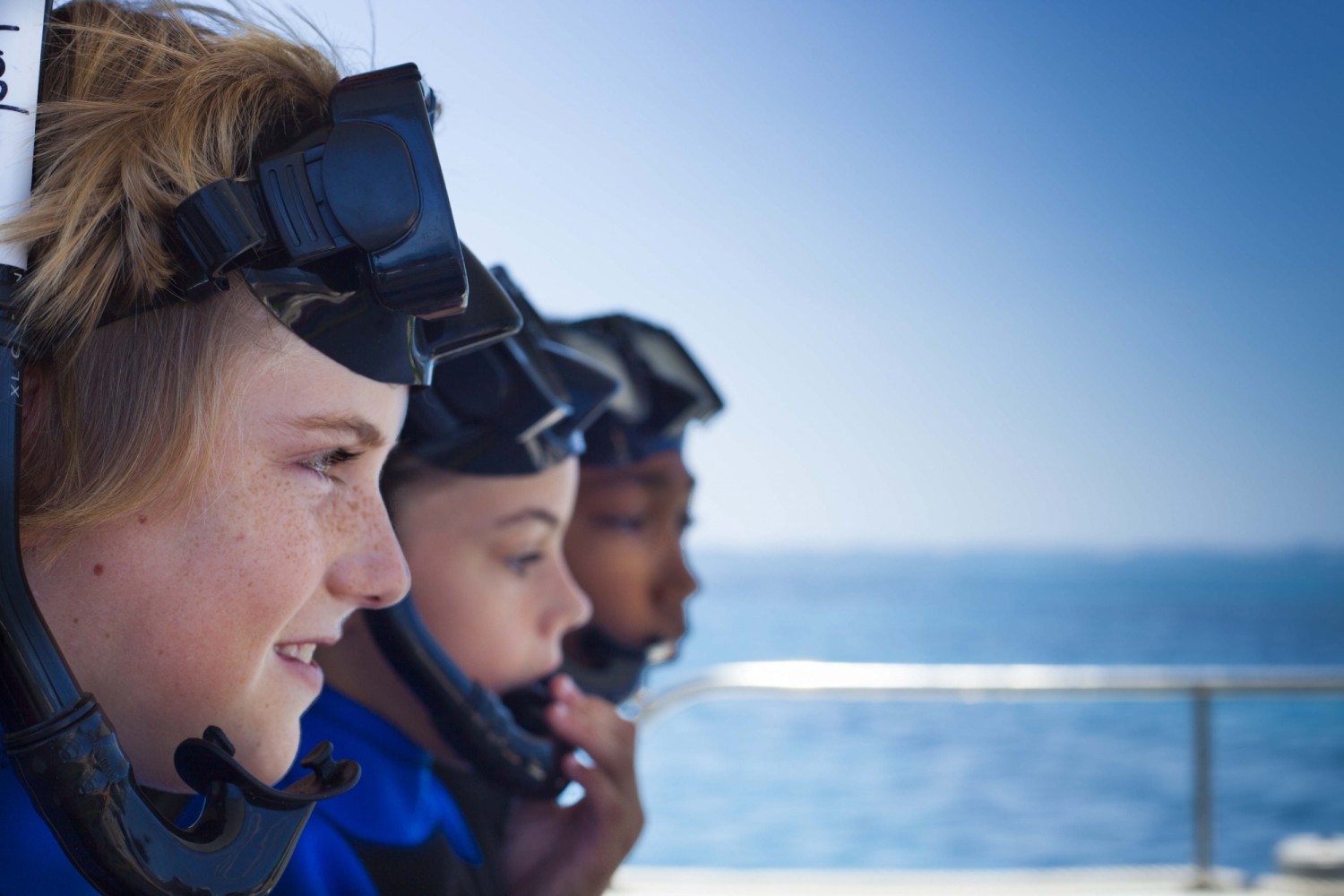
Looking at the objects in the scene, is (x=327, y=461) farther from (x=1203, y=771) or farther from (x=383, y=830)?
(x=1203, y=771)

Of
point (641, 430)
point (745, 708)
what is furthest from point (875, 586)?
point (641, 430)

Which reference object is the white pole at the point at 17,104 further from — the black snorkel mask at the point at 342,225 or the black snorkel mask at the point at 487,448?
the black snorkel mask at the point at 487,448

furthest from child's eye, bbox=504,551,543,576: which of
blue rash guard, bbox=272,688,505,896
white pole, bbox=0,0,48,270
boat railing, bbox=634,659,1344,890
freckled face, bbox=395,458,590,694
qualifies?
boat railing, bbox=634,659,1344,890

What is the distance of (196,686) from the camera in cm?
57

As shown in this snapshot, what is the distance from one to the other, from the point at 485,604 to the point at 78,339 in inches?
18.6

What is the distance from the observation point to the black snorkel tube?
47cm

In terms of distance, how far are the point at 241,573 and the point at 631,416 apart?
0.71 meters

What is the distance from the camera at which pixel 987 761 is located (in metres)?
13.4

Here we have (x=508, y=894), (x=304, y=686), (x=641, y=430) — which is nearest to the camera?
(x=304, y=686)

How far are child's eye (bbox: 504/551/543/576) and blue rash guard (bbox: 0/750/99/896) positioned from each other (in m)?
0.44

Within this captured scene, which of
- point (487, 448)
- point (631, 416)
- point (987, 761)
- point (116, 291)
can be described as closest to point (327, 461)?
point (116, 291)

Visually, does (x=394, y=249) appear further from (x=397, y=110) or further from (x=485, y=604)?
(x=485, y=604)

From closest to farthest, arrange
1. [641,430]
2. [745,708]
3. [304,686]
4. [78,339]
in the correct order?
[78,339] → [304,686] → [641,430] → [745,708]

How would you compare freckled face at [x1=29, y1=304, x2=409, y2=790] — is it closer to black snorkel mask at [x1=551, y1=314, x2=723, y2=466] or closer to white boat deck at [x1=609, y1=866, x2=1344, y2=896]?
black snorkel mask at [x1=551, y1=314, x2=723, y2=466]
